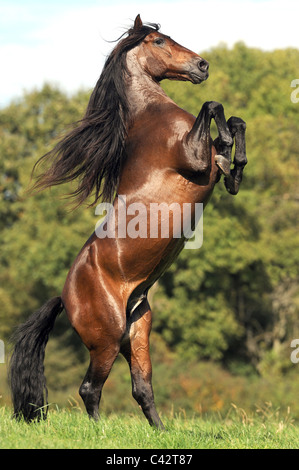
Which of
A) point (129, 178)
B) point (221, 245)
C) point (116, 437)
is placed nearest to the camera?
point (116, 437)

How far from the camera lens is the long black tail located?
6656 mm

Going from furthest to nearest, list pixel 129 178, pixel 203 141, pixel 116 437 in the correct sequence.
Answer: pixel 129 178 < pixel 203 141 < pixel 116 437

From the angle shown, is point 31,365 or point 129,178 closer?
point 129,178

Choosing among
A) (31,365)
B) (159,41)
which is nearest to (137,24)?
(159,41)

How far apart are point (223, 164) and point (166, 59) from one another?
1238mm

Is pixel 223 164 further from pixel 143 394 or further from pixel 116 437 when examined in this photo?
pixel 116 437

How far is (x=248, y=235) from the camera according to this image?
1302 inches

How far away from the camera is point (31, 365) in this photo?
22.2ft

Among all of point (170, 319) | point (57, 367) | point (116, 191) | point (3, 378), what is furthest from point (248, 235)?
point (116, 191)

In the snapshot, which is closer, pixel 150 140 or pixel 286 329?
pixel 150 140

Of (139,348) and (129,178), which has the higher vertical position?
(129,178)

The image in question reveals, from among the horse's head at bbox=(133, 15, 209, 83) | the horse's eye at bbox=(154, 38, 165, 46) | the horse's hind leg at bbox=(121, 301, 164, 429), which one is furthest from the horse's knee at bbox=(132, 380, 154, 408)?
the horse's eye at bbox=(154, 38, 165, 46)

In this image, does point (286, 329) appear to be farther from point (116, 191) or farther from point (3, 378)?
point (116, 191)
